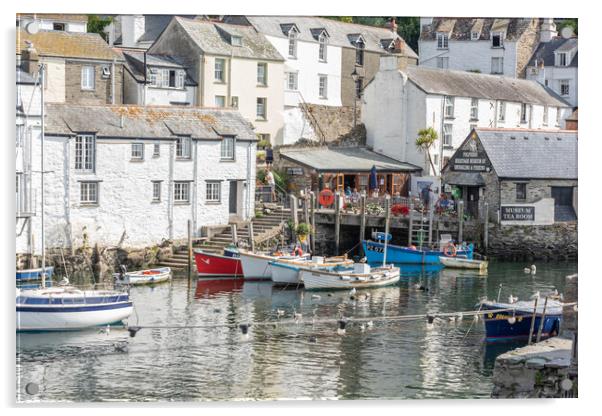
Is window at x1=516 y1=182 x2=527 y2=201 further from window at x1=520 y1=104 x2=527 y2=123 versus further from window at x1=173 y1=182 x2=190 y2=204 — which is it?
window at x1=173 y1=182 x2=190 y2=204

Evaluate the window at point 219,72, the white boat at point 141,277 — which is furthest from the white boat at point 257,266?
the window at point 219,72

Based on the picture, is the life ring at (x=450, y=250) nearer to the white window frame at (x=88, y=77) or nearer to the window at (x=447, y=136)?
the window at (x=447, y=136)

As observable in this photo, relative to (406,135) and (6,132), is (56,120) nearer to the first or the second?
(6,132)

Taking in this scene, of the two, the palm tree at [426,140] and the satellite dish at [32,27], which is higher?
the satellite dish at [32,27]

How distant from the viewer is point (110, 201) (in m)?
22.9

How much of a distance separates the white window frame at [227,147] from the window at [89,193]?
18.7 ft

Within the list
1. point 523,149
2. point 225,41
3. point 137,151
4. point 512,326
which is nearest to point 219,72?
point 225,41

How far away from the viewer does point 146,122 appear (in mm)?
26078

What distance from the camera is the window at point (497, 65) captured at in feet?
115

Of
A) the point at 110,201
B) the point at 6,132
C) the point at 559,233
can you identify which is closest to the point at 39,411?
the point at 6,132

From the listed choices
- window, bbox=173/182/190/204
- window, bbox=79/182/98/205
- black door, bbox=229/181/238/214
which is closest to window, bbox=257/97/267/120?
black door, bbox=229/181/238/214

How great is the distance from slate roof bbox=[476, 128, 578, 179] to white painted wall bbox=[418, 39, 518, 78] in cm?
279

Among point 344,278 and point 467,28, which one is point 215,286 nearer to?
point 344,278

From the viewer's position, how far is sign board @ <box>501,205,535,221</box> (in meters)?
25.9
